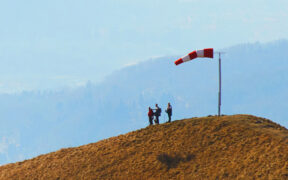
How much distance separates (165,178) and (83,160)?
36.8 ft

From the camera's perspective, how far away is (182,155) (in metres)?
45.0

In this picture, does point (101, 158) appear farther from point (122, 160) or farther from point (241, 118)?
point (241, 118)

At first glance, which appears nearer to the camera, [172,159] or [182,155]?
[172,159]

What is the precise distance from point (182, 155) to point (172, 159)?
1.01 m

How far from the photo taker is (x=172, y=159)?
44.9 meters

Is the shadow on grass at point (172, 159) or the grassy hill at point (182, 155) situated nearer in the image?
the grassy hill at point (182, 155)

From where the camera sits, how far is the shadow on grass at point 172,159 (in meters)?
44.2

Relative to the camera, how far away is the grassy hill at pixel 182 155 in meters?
40.8

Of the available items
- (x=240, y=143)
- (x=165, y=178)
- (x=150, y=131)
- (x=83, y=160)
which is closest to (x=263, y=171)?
(x=240, y=143)

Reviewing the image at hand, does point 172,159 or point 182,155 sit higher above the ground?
point 182,155

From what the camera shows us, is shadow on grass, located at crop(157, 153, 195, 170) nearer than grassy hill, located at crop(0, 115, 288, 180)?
No

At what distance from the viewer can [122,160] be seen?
156ft

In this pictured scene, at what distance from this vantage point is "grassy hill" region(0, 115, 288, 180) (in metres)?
40.8

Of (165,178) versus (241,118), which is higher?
(241,118)
